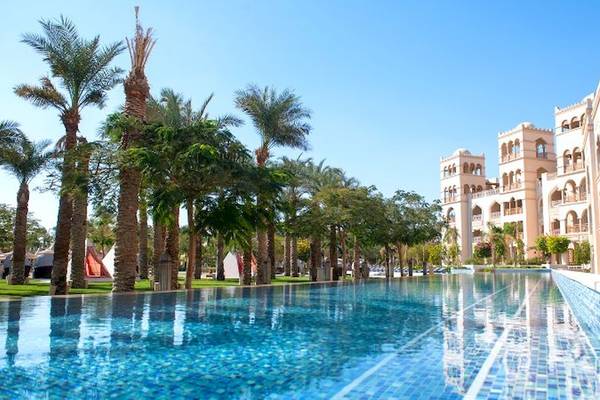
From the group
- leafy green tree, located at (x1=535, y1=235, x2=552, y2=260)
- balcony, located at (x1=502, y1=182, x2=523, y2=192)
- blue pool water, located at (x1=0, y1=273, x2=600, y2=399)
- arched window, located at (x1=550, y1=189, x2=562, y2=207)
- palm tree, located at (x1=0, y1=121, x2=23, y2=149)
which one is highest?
balcony, located at (x1=502, y1=182, x2=523, y2=192)

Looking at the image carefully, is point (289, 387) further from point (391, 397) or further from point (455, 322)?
point (455, 322)

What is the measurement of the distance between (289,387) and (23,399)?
248 cm

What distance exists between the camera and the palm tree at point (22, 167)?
84.2ft

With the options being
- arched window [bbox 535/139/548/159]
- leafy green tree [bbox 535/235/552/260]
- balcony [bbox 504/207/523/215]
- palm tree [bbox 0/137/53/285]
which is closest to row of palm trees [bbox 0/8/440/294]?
palm tree [bbox 0/137/53/285]

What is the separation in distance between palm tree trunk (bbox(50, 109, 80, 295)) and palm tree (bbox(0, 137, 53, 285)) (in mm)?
7501

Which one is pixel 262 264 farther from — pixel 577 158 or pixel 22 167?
pixel 577 158

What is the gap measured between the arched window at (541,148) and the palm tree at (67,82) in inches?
2346

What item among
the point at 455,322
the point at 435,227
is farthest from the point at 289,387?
the point at 435,227

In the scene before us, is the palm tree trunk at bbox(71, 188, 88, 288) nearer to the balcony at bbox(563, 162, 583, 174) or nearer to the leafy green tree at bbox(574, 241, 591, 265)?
the leafy green tree at bbox(574, 241, 591, 265)

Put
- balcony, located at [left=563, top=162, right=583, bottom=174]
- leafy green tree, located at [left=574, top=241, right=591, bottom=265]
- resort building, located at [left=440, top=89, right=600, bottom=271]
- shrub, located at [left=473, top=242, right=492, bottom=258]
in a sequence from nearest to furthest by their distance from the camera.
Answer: leafy green tree, located at [left=574, top=241, right=591, bottom=265], balcony, located at [left=563, top=162, right=583, bottom=174], resort building, located at [left=440, top=89, right=600, bottom=271], shrub, located at [left=473, top=242, right=492, bottom=258]

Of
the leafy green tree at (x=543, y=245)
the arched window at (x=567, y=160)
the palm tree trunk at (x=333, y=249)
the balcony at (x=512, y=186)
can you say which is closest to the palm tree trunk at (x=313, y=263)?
the palm tree trunk at (x=333, y=249)

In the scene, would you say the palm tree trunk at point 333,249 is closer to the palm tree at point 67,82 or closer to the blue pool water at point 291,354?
the palm tree at point 67,82

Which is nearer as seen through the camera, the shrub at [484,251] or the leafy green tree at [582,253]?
the leafy green tree at [582,253]

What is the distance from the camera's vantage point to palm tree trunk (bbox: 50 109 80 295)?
707 inches
